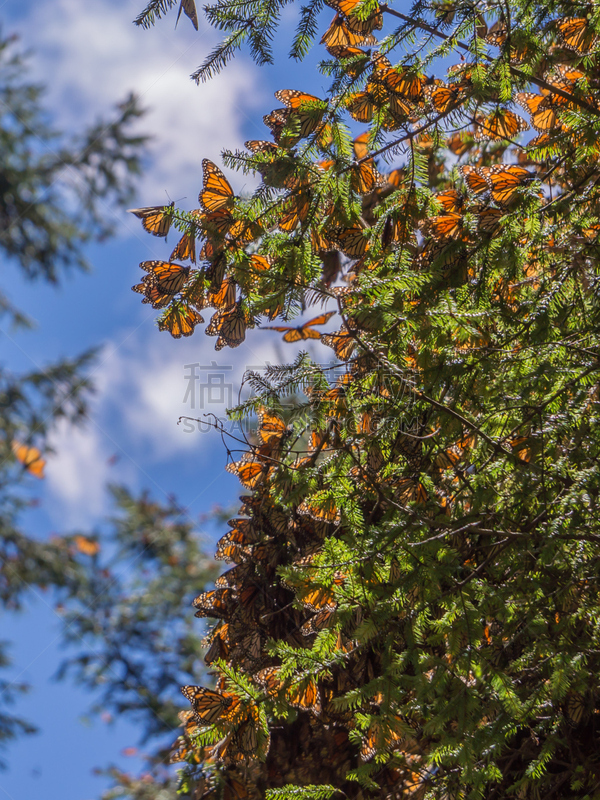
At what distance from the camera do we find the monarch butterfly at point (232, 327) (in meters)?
1.56

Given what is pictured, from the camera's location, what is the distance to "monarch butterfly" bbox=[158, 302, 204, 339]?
5.22 feet

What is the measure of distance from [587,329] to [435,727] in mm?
1006

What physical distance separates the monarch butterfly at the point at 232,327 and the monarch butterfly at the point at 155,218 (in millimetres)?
278

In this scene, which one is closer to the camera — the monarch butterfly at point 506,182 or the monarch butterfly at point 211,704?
the monarch butterfly at point 211,704

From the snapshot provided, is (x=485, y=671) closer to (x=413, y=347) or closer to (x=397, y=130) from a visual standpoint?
(x=413, y=347)

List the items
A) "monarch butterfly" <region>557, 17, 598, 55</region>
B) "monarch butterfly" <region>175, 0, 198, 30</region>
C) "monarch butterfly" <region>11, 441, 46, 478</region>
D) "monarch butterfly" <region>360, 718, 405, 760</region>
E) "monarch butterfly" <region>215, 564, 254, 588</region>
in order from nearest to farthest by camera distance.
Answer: "monarch butterfly" <region>360, 718, 405, 760</region> → "monarch butterfly" <region>175, 0, 198, 30</region> → "monarch butterfly" <region>557, 17, 598, 55</region> → "monarch butterfly" <region>215, 564, 254, 588</region> → "monarch butterfly" <region>11, 441, 46, 478</region>

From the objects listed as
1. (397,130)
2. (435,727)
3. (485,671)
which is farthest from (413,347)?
(435,727)

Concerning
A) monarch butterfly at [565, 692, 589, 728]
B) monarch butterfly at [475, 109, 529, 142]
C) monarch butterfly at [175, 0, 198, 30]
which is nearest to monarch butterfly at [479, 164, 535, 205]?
monarch butterfly at [475, 109, 529, 142]

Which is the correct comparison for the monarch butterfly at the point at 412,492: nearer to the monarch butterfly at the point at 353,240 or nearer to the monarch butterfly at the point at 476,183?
the monarch butterfly at the point at 353,240

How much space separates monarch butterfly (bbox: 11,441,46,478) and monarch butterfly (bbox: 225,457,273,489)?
438cm

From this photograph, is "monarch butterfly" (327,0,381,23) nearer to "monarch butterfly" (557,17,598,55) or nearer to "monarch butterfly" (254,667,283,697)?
"monarch butterfly" (557,17,598,55)

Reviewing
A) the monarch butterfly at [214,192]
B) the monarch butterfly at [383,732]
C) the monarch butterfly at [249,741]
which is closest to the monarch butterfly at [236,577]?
the monarch butterfly at [249,741]

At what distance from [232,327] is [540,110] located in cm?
128

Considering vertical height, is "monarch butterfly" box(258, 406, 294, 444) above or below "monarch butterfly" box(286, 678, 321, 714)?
above
